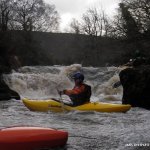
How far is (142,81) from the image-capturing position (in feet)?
39.4

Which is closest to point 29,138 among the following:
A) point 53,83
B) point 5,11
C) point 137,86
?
point 137,86

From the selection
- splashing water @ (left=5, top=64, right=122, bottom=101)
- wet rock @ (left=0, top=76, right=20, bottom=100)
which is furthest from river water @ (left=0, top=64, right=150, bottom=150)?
splashing water @ (left=5, top=64, right=122, bottom=101)

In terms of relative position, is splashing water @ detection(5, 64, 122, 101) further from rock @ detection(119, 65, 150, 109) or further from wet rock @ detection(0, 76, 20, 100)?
rock @ detection(119, 65, 150, 109)

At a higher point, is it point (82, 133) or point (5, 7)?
point (5, 7)

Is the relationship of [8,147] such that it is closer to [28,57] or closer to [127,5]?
[127,5]

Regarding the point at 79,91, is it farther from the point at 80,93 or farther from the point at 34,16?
the point at 34,16

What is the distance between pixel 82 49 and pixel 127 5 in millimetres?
15871

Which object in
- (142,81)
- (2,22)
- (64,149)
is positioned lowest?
(64,149)

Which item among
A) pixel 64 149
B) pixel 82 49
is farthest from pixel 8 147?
pixel 82 49

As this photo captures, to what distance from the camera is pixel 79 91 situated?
10.1 meters

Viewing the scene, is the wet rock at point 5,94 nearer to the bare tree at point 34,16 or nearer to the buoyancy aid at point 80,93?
the buoyancy aid at point 80,93

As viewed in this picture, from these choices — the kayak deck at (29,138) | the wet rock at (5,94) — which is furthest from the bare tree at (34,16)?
the kayak deck at (29,138)

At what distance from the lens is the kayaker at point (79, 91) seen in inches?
395

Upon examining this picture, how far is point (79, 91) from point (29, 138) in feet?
14.8
